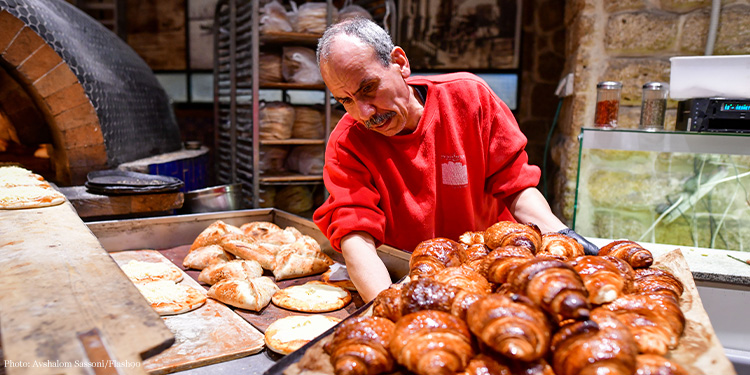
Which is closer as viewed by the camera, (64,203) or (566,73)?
(64,203)

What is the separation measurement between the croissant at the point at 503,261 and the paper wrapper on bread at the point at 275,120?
4195 mm

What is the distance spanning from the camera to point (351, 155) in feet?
6.37

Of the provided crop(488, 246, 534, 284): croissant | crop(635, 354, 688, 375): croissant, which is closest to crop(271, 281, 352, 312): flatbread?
crop(488, 246, 534, 284): croissant

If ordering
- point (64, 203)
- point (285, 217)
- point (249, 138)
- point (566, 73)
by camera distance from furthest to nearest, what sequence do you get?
1. point (249, 138)
2. point (566, 73)
3. point (285, 217)
4. point (64, 203)

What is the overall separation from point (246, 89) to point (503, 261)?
4797mm

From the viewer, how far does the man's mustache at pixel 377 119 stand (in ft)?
5.86

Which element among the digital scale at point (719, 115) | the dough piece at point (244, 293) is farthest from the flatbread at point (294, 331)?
the digital scale at point (719, 115)

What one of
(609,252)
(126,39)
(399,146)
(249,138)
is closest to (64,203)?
(399,146)

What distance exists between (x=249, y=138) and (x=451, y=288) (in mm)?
4553

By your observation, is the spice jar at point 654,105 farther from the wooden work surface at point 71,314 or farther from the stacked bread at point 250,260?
the wooden work surface at point 71,314

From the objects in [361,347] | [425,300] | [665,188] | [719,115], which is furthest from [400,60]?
[665,188]

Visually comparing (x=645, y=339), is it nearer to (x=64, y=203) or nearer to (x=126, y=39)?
(x=64, y=203)

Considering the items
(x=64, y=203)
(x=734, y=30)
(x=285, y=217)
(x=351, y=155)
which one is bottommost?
(x=285, y=217)

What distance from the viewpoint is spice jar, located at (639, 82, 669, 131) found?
8.26 ft
